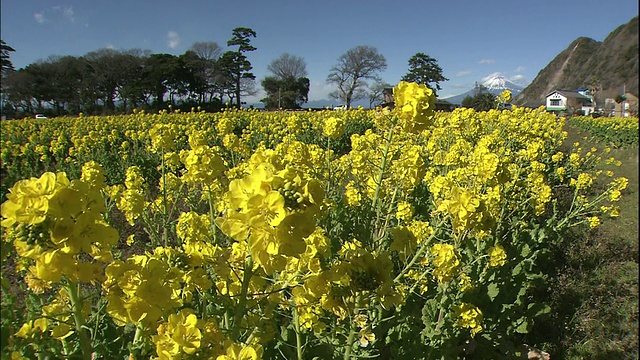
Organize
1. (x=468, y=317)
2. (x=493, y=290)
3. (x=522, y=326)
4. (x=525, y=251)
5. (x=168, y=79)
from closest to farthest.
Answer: (x=468, y=317) < (x=522, y=326) < (x=493, y=290) < (x=525, y=251) < (x=168, y=79)

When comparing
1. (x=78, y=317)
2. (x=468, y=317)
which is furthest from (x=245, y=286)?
(x=468, y=317)

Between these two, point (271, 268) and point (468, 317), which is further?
point (468, 317)

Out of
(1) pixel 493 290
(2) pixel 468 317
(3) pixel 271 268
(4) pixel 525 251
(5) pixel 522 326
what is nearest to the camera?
(3) pixel 271 268

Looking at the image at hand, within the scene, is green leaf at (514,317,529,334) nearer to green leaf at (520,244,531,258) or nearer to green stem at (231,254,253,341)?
green leaf at (520,244,531,258)

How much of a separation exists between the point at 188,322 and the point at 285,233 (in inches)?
18.7

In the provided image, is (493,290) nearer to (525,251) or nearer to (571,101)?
Answer: (525,251)

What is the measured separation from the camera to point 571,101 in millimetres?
49625

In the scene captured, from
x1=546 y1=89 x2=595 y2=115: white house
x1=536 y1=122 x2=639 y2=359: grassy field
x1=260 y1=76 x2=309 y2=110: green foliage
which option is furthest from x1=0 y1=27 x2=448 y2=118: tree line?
x1=536 y1=122 x2=639 y2=359: grassy field

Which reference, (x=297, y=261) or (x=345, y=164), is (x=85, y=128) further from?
(x=297, y=261)

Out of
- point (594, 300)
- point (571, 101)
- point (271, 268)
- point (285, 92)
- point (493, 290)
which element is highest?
point (285, 92)

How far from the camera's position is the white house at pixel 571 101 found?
41.4m

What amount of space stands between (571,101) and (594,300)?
2101 inches

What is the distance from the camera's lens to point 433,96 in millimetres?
2438

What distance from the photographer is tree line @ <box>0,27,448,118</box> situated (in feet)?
116
